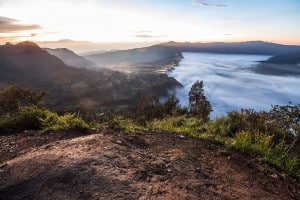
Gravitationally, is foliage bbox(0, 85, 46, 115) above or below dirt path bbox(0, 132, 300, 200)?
below

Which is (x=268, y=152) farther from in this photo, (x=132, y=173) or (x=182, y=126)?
(x=182, y=126)

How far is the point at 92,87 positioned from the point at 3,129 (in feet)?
574

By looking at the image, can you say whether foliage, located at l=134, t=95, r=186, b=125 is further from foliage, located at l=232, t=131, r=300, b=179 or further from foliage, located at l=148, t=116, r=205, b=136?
foliage, located at l=232, t=131, r=300, b=179

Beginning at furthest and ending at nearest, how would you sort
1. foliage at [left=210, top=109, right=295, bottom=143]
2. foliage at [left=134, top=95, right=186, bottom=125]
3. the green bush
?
foliage at [left=134, top=95, right=186, bottom=125] < the green bush < foliage at [left=210, top=109, right=295, bottom=143]

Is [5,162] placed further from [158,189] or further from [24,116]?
[24,116]

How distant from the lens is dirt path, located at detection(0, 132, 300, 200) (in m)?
5.81

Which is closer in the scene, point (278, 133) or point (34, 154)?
point (34, 154)

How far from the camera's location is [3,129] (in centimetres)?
1104

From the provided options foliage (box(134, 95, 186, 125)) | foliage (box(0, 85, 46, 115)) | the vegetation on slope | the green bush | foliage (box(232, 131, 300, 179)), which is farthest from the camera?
foliage (box(0, 85, 46, 115))

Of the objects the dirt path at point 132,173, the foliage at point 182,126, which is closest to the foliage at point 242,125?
the foliage at point 182,126

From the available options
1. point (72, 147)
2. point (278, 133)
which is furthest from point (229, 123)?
point (72, 147)

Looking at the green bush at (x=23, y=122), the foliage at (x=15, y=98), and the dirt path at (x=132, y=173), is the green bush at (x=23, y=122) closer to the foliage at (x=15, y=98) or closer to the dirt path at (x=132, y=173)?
the dirt path at (x=132, y=173)

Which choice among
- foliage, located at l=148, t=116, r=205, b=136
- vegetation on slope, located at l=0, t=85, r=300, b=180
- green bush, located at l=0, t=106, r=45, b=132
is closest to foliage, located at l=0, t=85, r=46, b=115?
green bush, located at l=0, t=106, r=45, b=132

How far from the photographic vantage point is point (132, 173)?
6.45m
